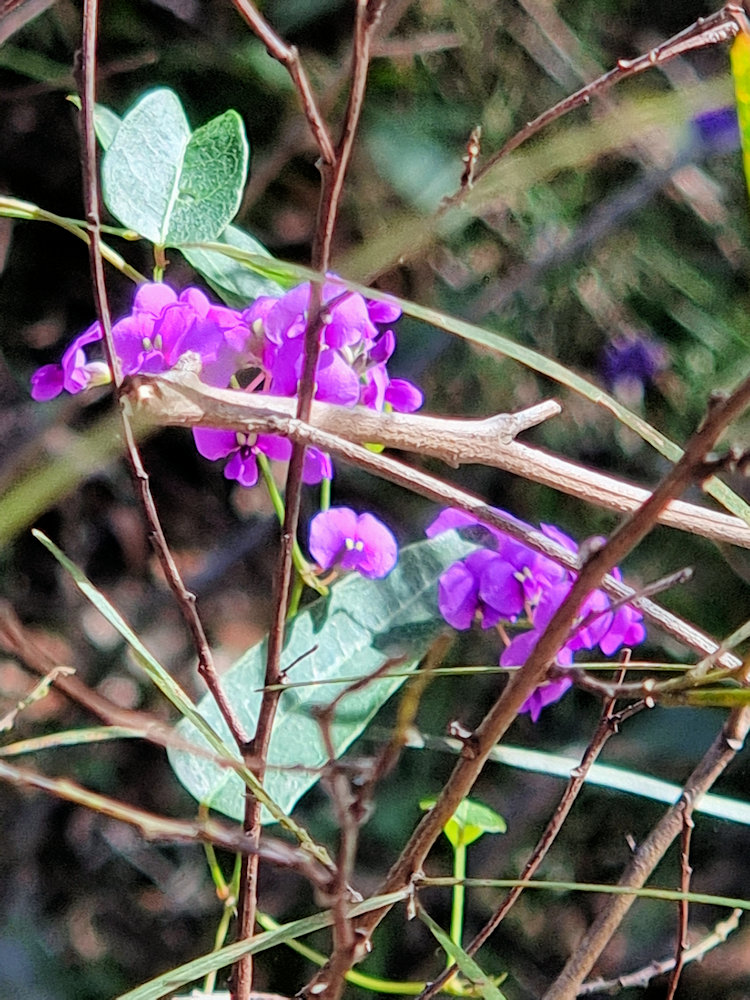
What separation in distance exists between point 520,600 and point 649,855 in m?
0.14

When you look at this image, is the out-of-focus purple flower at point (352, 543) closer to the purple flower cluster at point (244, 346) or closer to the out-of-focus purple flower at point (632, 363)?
the purple flower cluster at point (244, 346)

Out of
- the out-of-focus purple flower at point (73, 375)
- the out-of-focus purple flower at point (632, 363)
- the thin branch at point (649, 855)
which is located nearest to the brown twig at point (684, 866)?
the thin branch at point (649, 855)

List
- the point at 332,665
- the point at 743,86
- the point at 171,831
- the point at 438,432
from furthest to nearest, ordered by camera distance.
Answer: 1. the point at 332,665
2. the point at 438,432
3. the point at 171,831
4. the point at 743,86

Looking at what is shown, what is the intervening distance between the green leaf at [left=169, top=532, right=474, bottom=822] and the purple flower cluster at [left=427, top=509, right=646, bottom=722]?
0.12 feet

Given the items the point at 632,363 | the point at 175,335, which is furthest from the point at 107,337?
the point at 632,363

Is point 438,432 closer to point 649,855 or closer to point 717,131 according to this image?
point 649,855

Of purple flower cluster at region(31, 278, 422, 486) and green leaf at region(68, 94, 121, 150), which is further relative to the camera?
green leaf at region(68, 94, 121, 150)

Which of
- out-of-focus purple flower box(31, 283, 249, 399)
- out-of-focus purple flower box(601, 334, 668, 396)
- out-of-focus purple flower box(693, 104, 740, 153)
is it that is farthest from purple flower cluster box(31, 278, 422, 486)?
out-of-focus purple flower box(693, 104, 740, 153)

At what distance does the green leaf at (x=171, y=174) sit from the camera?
1.79 feet

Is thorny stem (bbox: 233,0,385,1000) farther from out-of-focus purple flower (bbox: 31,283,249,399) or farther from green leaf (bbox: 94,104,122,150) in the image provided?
green leaf (bbox: 94,104,122,150)

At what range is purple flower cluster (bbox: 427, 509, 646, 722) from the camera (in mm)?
540

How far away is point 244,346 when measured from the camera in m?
0.51

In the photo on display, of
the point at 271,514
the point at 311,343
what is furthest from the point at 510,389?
the point at 311,343

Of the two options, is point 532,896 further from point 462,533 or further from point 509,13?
point 509,13
